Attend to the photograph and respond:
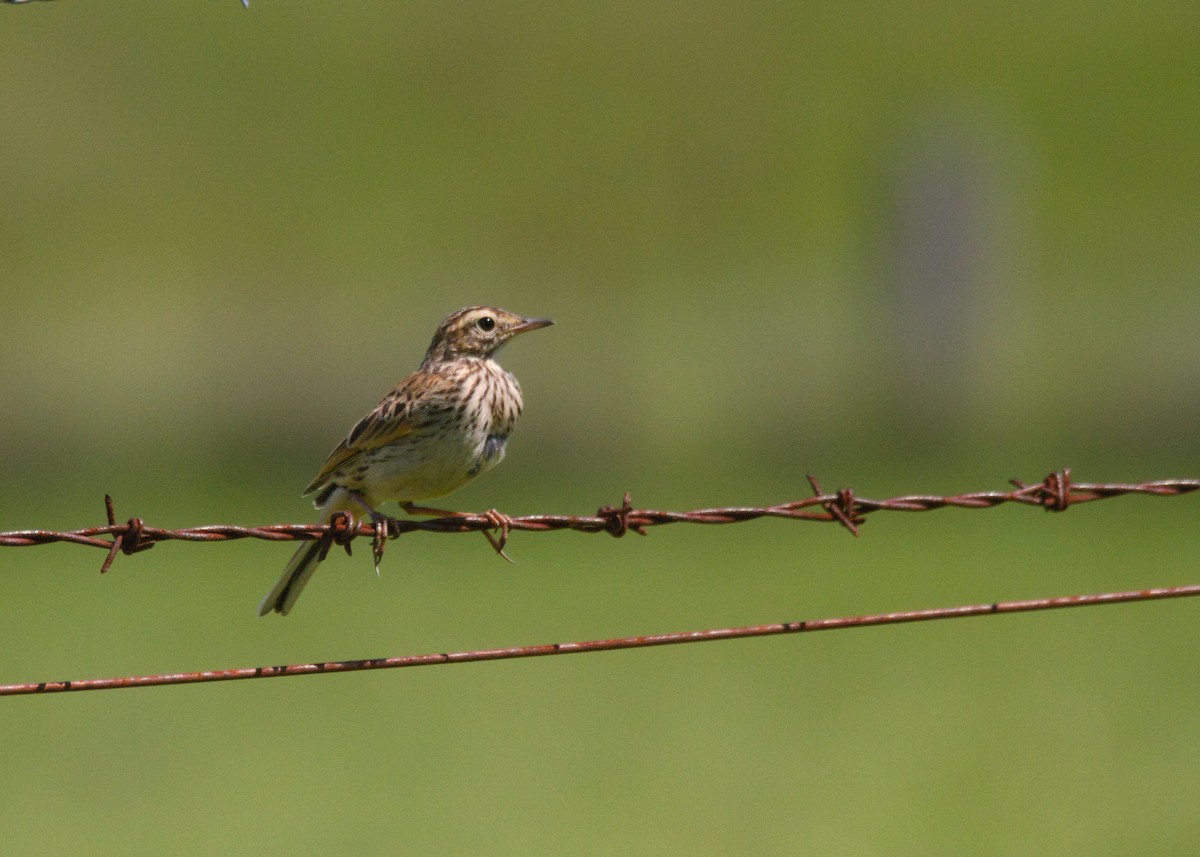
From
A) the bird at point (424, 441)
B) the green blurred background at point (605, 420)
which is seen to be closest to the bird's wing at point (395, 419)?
the bird at point (424, 441)

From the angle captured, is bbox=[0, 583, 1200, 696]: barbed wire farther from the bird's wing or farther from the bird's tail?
the bird's wing

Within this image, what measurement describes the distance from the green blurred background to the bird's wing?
17.8ft

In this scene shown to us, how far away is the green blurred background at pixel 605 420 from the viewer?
1341 centimetres

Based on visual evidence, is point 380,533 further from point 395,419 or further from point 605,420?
point 605,420

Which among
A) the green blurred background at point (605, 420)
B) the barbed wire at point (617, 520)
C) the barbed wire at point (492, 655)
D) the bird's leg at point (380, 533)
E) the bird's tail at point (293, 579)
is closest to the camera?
the barbed wire at point (492, 655)

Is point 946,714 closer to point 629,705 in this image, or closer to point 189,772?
point 629,705

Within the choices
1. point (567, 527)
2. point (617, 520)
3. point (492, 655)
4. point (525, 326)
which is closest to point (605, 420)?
point (525, 326)

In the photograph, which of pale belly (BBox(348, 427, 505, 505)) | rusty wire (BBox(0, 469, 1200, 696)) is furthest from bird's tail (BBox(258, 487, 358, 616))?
rusty wire (BBox(0, 469, 1200, 696))

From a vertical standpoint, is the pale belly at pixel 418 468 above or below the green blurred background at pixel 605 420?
above

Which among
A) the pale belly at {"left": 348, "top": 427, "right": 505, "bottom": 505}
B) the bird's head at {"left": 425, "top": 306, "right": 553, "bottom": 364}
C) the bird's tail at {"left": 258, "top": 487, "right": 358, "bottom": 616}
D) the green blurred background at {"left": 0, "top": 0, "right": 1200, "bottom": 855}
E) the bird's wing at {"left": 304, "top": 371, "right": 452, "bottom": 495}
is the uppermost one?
the bird's head at {"left": 425, "top": 306, "right": 553, "bottom": 364}

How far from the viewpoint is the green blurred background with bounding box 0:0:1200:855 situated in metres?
13.4

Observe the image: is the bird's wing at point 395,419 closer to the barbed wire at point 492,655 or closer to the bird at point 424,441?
the bird at point 424,441

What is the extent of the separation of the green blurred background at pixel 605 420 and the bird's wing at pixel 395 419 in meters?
5.44

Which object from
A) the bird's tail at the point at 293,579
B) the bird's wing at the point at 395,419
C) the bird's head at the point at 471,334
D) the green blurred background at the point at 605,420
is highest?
the bird's head at the point at 471,334
